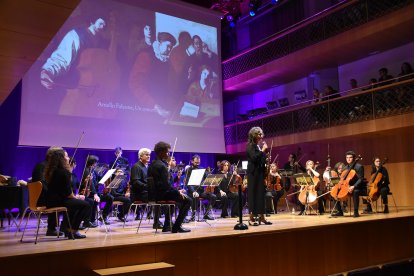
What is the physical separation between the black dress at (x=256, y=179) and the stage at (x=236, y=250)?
36.2 inches

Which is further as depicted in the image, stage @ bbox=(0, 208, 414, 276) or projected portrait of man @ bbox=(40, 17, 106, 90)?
projected portrait of man @ bbox=(40, 17, 106, 90)

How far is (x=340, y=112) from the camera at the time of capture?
39.6 feet

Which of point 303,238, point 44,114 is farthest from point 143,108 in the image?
point 303,238

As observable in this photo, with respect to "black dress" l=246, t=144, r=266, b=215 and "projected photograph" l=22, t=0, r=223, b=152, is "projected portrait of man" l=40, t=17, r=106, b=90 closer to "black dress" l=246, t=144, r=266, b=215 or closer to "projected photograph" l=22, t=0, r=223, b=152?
"projected photograph" l=22, t=0, r=223, b=152

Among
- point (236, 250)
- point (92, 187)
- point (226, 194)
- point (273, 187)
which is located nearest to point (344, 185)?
point (273, 187)

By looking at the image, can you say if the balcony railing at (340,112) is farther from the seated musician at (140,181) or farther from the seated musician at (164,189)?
the seated musician at (164,189)

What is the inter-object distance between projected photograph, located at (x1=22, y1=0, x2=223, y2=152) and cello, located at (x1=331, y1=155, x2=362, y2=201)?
5277mm

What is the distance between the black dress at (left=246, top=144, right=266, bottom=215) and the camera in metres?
6.46

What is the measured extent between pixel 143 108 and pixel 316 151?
6335 mm

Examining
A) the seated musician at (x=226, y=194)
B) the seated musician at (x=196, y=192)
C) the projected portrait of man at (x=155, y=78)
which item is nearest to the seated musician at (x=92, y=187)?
the seated musician at (x=196, y=192)

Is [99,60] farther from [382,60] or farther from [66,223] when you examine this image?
[382,60]

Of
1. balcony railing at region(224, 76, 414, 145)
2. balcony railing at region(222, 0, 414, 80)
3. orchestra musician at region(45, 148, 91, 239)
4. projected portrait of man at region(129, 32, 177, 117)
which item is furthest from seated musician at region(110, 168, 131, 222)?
balcony railing at region(222, 0, 414, 80)

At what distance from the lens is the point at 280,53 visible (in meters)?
14.4

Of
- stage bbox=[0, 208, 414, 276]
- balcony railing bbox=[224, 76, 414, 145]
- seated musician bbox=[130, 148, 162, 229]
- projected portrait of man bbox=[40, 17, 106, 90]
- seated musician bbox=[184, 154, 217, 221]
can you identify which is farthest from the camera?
balcony railing bbox=[224, 76, 414, 145]
